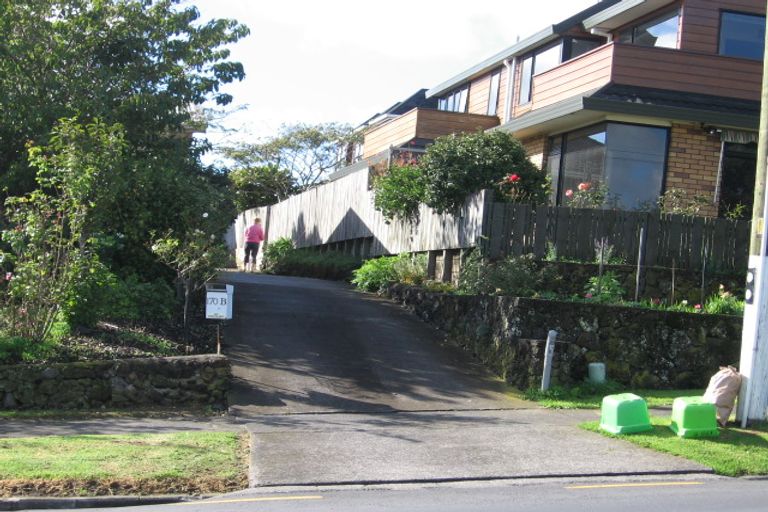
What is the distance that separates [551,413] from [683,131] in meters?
8.67

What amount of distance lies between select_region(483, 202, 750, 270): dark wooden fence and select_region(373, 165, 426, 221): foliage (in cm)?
402

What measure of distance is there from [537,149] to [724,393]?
36.5 feet

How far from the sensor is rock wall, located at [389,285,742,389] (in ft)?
42.0

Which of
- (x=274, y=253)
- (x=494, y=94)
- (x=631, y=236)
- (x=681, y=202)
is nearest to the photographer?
(x=631, y=236)

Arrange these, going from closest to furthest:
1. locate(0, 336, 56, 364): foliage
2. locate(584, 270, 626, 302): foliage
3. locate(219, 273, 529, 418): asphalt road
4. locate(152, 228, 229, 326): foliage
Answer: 1. locate(0, 336, 56, 364): foliage
2. locate(219, 273, 529, 418): asphalt road
3. locate(152, 228, 229, 326): foliage
4. locate(584, 270, 626, 302): foliage

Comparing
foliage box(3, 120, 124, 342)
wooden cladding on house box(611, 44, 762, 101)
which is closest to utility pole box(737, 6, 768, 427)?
wooden cladding on house box(611, 44, 762, 101)

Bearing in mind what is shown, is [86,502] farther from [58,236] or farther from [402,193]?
[402,193]

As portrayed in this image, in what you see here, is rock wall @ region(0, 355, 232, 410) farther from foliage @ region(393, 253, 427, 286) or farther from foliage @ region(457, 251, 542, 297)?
foliage @ region(393, 253, 427, 286)

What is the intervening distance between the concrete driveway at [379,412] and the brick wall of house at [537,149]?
5.53 meters

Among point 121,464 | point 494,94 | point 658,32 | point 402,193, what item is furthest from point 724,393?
point 494,94

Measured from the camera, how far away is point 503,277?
14.2 metres

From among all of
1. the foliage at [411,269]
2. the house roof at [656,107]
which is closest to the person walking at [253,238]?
the foliage at [411,269]

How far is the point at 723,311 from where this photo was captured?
45.3 feet

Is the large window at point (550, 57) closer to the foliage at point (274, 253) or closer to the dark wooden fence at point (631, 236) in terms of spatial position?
the dark wooden fence at point (631, 236)
